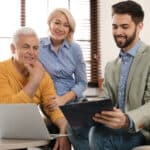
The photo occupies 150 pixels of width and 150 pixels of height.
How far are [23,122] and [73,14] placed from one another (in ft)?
7.54

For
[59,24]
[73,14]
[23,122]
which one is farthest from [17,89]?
[73,14]

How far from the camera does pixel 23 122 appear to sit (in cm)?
154

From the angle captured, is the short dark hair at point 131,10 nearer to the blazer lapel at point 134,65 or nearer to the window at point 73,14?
the blazer lapel at point 134,65

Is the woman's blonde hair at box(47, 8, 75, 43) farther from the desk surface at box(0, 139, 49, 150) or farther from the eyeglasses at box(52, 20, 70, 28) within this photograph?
the desk surface at box(0, 139, 49, 150)

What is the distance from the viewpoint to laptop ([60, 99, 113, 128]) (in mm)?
1373

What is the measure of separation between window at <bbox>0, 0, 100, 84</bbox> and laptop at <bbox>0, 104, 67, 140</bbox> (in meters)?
1.92

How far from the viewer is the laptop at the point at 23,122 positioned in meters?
1.51

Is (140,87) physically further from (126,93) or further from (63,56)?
(63,56)

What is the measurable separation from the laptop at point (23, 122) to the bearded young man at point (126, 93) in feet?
0.79

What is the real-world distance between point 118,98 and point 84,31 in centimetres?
201

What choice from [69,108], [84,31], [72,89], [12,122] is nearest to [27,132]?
[12,122]

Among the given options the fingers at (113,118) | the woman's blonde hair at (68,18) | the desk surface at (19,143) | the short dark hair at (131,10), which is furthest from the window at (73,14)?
the fingers at (113,118)

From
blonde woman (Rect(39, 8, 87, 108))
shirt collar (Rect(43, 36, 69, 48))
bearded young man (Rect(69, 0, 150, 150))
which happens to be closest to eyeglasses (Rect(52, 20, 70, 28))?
blonde woman (Rect(39, 8, 87, 108))

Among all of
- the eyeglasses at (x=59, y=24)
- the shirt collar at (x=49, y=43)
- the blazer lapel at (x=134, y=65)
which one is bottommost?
the blazer lapel at (x=134, y=65)
